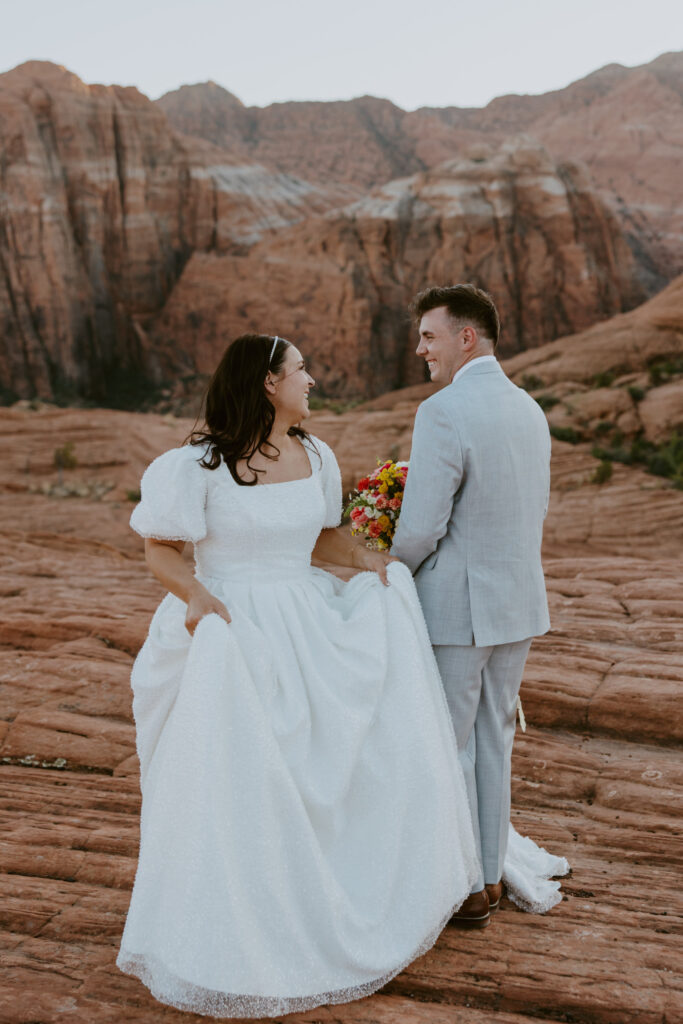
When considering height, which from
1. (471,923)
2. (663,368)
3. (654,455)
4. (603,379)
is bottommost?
(654,455)

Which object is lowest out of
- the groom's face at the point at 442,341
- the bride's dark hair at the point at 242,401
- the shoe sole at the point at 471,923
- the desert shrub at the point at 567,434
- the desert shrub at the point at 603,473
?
the desert shrub at the point at 603,473

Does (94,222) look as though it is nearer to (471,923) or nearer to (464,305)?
(464,305)

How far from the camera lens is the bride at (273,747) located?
2572 millimetres

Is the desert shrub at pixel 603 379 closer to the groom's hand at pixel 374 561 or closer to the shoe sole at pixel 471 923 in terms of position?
the groom's hand at pixel 374 561

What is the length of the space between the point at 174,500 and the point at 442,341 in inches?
43.5

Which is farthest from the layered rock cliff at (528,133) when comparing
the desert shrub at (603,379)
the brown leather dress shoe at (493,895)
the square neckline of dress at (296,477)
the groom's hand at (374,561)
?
the brown leather dress shoe at (493,895)

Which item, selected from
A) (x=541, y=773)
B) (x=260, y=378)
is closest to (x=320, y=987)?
(x=260, y=378)

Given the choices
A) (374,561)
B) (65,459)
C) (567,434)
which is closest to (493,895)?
(374,561)

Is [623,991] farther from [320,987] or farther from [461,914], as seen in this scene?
[320,987]

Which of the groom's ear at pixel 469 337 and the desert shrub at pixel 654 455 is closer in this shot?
the groom's ear at pixel 469 337

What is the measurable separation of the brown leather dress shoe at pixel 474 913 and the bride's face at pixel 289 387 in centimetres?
185

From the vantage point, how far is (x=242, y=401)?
3.05 m

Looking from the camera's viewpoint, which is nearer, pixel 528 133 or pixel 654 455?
pixel 654 455

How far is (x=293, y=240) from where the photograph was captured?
3269 cm
